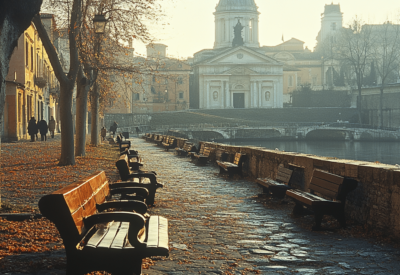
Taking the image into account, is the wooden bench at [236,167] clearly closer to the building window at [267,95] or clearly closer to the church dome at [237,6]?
the building window at [267,95]

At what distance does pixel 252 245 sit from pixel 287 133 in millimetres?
61967

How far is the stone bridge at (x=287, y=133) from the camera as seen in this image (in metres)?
64.2

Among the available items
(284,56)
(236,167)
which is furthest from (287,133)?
(236,167)

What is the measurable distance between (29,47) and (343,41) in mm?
47048

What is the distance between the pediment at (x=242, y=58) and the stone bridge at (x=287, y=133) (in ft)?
69.9

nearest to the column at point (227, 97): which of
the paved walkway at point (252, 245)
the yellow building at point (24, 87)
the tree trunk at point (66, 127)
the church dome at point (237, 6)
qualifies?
the church dome at point (237, 6)

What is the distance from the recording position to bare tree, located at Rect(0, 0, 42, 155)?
566cm

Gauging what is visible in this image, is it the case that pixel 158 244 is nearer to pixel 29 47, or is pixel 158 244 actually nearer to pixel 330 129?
pixel 29 47

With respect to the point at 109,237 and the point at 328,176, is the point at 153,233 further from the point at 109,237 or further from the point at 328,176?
the point at 328,176

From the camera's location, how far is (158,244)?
14.1ft

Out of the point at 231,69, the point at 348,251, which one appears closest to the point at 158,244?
the point at 348,251

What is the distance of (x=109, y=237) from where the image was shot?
14.6ft

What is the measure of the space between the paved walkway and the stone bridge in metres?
54.7

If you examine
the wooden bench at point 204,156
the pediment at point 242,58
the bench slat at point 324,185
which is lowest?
the wooden bench at point 204,156
